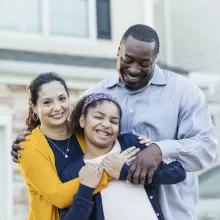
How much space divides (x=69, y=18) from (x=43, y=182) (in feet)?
22.6

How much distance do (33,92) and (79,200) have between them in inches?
27.4

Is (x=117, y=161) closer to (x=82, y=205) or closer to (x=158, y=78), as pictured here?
(x=82, y=205)

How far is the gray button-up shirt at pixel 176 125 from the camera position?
12.5 ft

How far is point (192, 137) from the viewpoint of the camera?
3820 mm

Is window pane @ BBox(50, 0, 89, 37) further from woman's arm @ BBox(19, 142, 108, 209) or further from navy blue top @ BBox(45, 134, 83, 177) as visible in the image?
woman's arm @ BBox(19, 142, 108, 209)

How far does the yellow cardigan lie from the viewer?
142 inches

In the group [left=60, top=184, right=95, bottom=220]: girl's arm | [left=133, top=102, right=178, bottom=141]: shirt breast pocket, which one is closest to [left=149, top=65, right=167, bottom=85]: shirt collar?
[left=133, top=102, right=178, bottom=141]: shirt breast pocket

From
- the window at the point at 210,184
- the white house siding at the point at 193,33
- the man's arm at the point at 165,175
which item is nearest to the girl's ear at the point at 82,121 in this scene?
the man's arm at the point at 165,175

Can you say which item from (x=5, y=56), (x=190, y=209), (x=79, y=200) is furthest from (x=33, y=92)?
(x=5, y=56)

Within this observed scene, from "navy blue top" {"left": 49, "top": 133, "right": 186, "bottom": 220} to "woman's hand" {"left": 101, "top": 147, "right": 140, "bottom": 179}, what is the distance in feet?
0.08

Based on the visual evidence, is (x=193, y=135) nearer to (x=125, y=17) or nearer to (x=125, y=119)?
(x=125, y=119)

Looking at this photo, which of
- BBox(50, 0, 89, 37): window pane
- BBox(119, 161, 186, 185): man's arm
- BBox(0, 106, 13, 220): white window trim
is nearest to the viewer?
BBox(119, 161, 186, 185): man's arm

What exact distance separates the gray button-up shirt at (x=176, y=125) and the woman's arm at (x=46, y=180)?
1.31 feet

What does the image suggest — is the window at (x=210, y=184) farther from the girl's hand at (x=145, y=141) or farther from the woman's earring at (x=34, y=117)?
the girl's hand at (x=145, y=141)
